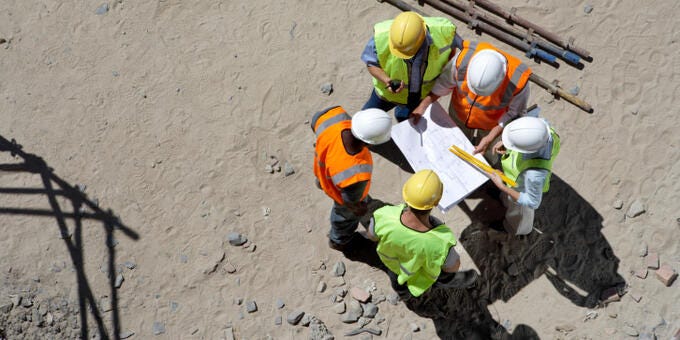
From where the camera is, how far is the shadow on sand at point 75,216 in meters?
6.17

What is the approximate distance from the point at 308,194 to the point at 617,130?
4.28 metres

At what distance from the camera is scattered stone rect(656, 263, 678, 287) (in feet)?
20.2

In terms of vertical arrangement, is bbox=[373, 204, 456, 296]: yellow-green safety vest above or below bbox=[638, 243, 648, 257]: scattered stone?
above

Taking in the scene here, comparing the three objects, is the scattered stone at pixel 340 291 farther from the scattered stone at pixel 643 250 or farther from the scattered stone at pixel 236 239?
the scattered stone at pixel 643 250

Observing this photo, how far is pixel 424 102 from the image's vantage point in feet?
19.3

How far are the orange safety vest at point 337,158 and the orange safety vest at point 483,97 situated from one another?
1.33 m

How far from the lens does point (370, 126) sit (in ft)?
15.7

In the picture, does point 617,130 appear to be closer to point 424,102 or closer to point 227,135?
point 424,102

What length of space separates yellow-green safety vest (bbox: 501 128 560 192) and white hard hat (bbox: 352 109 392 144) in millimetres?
1392

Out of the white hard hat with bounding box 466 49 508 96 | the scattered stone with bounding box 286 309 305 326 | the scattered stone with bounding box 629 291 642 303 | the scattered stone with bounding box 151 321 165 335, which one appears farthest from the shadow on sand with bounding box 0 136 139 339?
the scattered stone with bounding box 629 291 642 303

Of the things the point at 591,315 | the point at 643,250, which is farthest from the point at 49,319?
the point at 643,250

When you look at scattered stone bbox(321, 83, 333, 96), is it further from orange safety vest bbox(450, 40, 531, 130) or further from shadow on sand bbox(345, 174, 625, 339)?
shadow on sand bbox(345, 174, 625, 339)

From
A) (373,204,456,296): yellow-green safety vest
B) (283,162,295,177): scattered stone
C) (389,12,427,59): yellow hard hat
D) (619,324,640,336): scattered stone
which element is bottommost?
(619,324,640,336): scattered stone

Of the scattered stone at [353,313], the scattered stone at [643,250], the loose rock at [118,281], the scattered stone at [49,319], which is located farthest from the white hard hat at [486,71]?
the scattered stone at [49,319]
